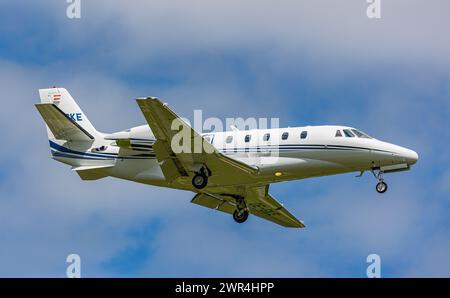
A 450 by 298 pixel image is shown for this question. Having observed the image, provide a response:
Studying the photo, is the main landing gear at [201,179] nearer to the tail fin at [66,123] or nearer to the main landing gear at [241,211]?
the main landing gear at [241,211]

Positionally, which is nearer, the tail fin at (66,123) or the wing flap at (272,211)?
the tail fin at (66,123)

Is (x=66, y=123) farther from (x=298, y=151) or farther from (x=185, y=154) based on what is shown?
(x=298, y=151)

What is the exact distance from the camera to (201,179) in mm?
37312

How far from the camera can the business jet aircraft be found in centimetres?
3656

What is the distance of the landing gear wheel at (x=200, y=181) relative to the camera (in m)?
37.3

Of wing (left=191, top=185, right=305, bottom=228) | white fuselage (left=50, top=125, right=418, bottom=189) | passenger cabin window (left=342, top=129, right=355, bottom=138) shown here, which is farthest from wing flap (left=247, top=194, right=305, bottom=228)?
passenger cabin window (left=342, top=129, right=355, bottom=138)

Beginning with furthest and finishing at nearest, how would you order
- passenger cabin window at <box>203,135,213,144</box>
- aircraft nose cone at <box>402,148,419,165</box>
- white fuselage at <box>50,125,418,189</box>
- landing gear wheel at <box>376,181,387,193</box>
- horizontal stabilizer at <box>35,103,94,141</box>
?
horizontal stabilizer at <box>35,103,94,141</box>
passenger cabin window at <box>203,135,213,144</box>
white fuselage at <box>50,125,418,189</box>
aircraft nose cone at <box>402,148,419,165</box>
landing gear wheel at <box>376,181,387,193</box>

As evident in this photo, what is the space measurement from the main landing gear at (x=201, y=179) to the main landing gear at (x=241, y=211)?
11.5 ft

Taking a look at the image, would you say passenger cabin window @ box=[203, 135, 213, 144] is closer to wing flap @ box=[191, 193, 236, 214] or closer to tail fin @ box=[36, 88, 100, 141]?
wing flap @ box=[191, 193, 236, 214]

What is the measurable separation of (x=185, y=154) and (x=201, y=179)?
3.83ft

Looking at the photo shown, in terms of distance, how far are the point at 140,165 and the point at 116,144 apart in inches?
52.6

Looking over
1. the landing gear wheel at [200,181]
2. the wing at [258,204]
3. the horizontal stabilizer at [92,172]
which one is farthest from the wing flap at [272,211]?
the horizontal stabilizer at [92,172]

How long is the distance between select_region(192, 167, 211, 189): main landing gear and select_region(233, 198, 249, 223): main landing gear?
11.5 ft
